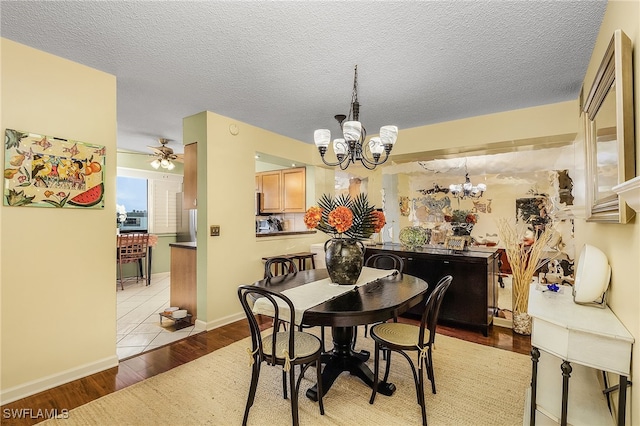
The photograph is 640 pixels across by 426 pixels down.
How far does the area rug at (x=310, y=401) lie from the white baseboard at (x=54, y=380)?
0.46m

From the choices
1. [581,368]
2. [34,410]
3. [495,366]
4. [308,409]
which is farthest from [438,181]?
[34,410]

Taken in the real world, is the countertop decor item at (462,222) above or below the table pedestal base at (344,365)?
above

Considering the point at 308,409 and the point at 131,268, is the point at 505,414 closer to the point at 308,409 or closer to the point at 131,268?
the point at 308,409

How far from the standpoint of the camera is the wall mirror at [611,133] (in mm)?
1232

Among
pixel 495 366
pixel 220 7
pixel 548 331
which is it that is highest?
pixel 220 7

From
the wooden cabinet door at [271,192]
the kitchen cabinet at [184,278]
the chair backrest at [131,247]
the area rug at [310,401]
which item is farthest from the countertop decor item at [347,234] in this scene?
the chair backrest at [131,247]

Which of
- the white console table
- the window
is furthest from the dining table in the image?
the window

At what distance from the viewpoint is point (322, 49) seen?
211 cm

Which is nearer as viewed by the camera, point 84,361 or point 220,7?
point 220,7

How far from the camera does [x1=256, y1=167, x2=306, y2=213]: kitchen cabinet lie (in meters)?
5.09

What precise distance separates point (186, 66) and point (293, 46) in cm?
91

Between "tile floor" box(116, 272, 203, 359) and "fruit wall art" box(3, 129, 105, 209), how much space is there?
4.72 feet

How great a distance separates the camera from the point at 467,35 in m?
1.94

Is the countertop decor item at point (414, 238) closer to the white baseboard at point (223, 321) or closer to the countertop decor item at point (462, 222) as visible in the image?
the countertop decor item at point (462, 222)
